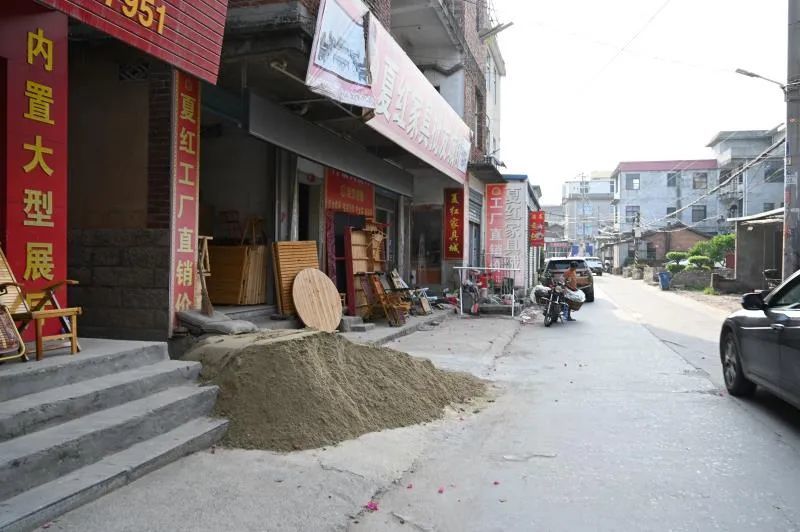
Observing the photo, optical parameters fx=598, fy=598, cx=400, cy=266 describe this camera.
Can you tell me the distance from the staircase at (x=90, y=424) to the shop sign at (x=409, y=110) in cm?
520

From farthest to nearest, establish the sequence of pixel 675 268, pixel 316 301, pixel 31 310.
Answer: pixel 675 268 → pixel 316 301 → pixel 31 310

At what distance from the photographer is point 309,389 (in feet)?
16.2

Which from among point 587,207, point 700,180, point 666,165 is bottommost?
point 587,207

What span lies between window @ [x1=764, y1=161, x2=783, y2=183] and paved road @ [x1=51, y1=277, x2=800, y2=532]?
5506cm

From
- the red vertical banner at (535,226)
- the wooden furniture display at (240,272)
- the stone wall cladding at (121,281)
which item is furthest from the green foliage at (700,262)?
the stone wall cladding at (121,281)

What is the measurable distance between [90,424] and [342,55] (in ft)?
17.3

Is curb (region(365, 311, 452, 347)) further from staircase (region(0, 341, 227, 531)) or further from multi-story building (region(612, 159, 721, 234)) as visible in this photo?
multi-story building (region(612, 159, 721, 234))

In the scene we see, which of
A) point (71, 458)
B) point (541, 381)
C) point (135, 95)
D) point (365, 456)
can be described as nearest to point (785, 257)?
point (541, 381)

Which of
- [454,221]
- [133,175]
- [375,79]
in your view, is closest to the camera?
[133,175]

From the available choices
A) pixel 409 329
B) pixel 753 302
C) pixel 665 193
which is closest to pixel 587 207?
pixel 665 193

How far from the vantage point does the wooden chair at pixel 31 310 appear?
4.53 meters

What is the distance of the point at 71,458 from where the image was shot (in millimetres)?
3633

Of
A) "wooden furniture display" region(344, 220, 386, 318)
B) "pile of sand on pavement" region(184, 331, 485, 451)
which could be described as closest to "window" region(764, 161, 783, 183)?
"wooden furniture display" region(344, 220, 386, 318)

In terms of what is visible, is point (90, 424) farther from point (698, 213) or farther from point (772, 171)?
point (698, 213)
